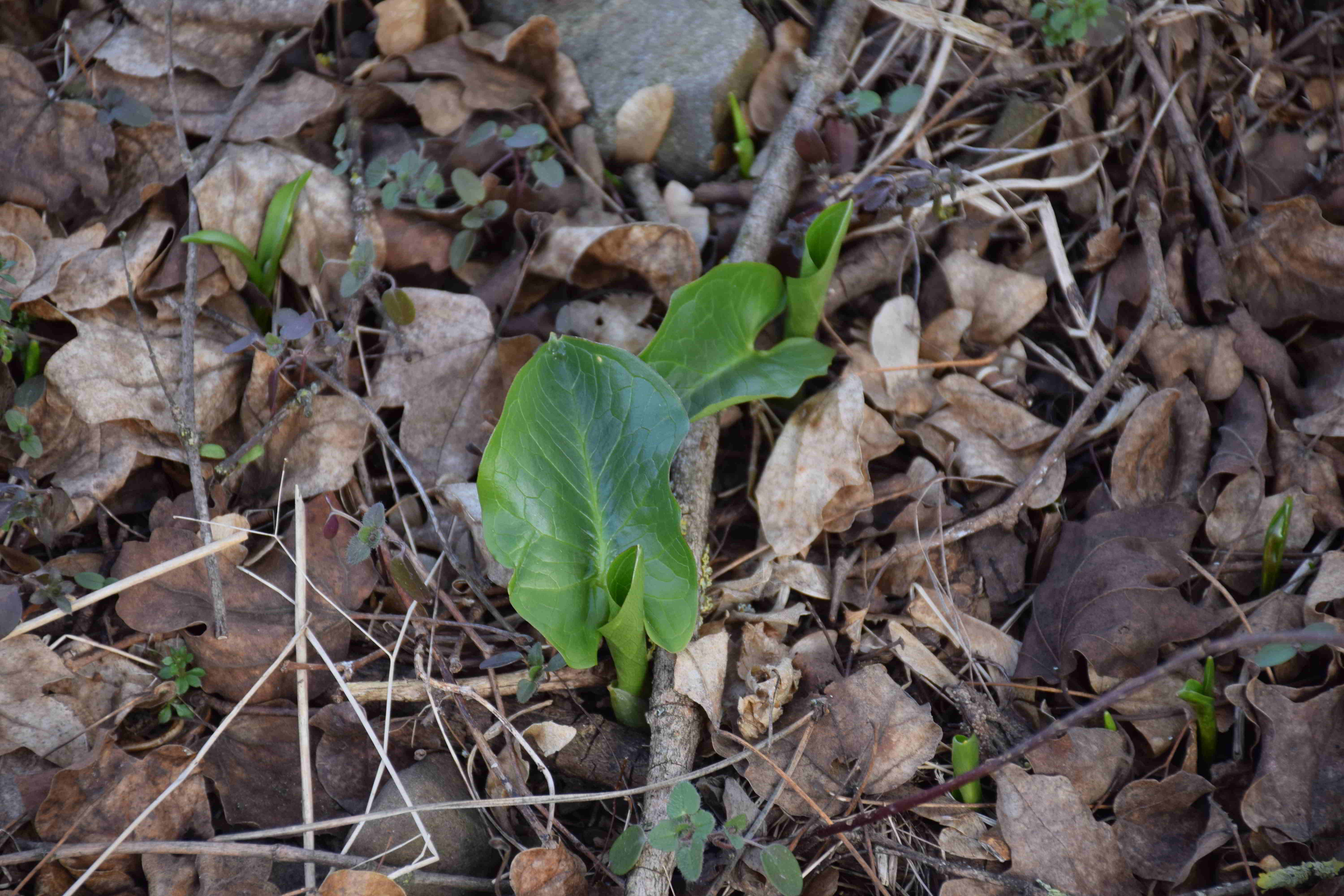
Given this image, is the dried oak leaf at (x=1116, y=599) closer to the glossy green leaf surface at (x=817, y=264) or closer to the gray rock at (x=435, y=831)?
the glossy green leaf surface at (x=817, y=264)

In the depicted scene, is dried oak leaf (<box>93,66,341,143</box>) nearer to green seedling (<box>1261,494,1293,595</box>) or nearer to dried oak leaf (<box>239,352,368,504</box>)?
dried oak leaf (<box>239,352,368,504</box>)

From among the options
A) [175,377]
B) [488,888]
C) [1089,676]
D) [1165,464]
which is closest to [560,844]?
[488,888]

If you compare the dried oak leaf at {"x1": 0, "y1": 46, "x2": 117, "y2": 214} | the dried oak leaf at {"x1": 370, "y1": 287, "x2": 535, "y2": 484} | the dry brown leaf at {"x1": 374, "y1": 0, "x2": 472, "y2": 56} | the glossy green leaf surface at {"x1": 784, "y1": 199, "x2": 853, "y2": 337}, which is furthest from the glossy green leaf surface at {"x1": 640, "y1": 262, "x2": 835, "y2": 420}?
the dried oak leaf at {"x1": 0, "y1": 46, "x2": 117, "y2": 214}

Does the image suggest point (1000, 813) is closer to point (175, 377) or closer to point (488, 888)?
point (488, 888)

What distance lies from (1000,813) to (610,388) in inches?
39.2

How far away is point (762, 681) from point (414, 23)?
6.07 ft

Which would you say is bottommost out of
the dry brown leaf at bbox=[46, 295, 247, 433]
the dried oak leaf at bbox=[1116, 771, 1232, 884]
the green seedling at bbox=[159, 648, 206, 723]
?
the dried oak leaf at bbox=[1116, 771, 1232, 884]

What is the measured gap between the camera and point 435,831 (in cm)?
151

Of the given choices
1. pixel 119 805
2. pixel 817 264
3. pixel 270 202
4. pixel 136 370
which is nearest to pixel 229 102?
pixel 270 202

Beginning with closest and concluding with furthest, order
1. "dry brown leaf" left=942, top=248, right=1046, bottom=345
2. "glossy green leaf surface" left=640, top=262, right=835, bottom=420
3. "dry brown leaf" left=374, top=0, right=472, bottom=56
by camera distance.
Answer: "glossy green leaf surface" left=640, top=262, right=835, bottom=420, "dry brown leaf" left=942, top=248, right=1046, bottom=345, "dry brown leaf" left=374, top=0, right=472, bottom=56

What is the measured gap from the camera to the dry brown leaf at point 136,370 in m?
1.77

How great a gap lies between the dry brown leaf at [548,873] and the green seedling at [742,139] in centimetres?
166

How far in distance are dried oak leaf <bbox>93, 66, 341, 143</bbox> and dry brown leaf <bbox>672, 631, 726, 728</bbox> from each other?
156cm

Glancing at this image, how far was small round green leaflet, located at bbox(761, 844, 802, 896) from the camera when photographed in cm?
Result: 132
